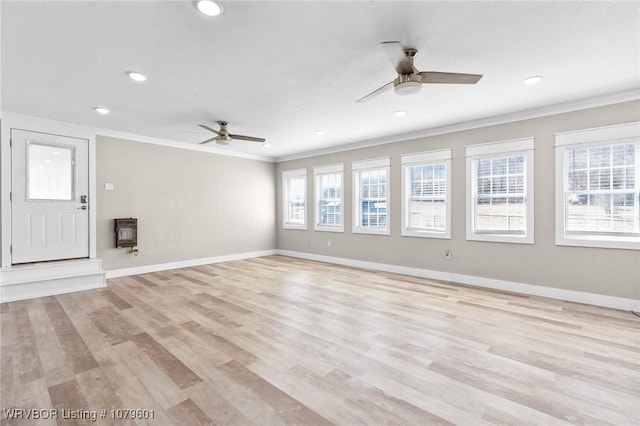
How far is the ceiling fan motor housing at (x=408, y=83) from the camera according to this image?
2.61 metres

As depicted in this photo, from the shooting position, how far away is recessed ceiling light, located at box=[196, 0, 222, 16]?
6.54 feet

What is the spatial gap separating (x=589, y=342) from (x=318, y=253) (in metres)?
5.20

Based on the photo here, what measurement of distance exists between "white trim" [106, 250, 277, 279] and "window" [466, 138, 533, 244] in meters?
5.14

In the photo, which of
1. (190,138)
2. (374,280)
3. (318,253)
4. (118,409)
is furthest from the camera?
(318,253)

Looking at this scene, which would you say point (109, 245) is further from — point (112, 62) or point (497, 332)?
point (497, 332)

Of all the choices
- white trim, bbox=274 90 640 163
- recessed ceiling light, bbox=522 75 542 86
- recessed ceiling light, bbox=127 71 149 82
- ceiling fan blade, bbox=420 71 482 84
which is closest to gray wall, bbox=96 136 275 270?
white trim, bbox=274 90 640 163

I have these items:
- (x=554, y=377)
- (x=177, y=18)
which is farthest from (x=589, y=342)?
(x=177, y=18)

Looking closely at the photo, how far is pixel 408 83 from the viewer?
263cm

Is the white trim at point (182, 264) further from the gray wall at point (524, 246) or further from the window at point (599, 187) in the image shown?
the window at point (599, 187)

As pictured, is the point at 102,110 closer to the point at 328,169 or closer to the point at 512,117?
the point at 328,169

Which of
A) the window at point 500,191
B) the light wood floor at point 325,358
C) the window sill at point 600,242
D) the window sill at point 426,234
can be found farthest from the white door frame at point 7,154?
the window sill at point 600,242

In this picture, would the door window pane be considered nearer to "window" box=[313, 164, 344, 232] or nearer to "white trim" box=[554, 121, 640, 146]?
"window" box=[313, 164, 344, 232]

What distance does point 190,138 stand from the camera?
5.91m

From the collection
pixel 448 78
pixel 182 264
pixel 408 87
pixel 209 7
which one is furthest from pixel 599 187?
pixel 182 264
